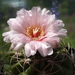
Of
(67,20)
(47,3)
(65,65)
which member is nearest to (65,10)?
(67,20)

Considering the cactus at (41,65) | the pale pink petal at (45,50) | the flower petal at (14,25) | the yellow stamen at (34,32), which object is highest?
the flower petal at (14,25)

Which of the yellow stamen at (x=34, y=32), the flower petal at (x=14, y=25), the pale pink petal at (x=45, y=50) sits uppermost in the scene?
the flower petal at (x=14, y=25)

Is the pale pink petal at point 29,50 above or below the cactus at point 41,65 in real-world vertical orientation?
above

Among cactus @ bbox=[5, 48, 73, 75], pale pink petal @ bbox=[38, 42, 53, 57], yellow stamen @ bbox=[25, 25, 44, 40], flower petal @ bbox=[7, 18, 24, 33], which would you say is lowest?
cactus @ bbox=[5, 48, 73, 75]

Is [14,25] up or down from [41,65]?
up

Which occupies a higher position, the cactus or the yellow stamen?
the yellow stamen

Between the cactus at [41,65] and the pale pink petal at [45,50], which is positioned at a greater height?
the pale pink petal at [45,50]

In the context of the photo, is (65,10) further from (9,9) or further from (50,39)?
(50,39)
